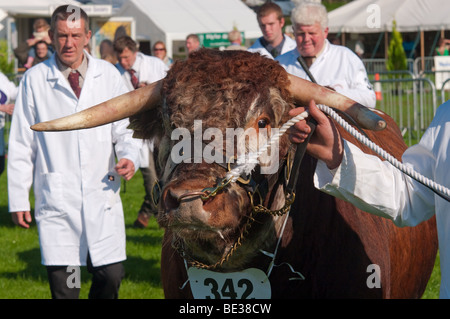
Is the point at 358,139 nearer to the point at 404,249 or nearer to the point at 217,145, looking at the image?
the point at 217,145

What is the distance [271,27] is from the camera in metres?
8.45

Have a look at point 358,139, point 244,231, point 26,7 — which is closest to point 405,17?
point 26,7

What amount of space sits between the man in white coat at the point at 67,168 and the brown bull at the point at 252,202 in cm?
161

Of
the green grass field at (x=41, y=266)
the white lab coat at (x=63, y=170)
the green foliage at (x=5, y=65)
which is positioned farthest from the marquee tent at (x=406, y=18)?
the white lab coat at (x=63, y=170)

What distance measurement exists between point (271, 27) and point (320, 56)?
7.48 feet

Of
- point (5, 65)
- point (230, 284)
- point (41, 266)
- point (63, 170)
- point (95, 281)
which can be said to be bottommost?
point (41, 266)

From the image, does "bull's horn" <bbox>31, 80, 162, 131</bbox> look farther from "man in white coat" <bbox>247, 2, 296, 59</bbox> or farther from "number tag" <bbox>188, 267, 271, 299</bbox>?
"man in white coat" <bbox>247, 2, 296, 59</bbox>

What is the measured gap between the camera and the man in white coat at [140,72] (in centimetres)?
1006

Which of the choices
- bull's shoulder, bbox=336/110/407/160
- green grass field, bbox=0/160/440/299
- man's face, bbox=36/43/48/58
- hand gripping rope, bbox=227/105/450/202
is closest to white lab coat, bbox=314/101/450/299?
hand gripping rope, bbox=227/105/450/202

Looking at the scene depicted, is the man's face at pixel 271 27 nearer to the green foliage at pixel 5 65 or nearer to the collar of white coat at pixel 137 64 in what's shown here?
the collar of white coat at pixel 137 64

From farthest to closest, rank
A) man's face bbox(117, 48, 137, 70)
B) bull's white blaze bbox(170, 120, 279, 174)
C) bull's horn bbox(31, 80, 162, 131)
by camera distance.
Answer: man's face bbox(117, 48, 137, 70)
bull's horn bbox(31, 80, 162, 131)
bull's white blaze bbox(170, 120, 279, 174)

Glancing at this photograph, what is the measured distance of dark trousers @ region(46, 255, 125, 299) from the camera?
5.39m

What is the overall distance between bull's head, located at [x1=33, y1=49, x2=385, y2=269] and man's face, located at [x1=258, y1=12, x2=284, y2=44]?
4.90 m

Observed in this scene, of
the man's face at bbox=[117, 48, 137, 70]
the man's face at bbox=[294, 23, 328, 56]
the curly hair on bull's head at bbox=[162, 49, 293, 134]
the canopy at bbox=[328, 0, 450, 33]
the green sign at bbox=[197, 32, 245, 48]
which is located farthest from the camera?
the canopy at bbox=[328, 0, 450, 33]
